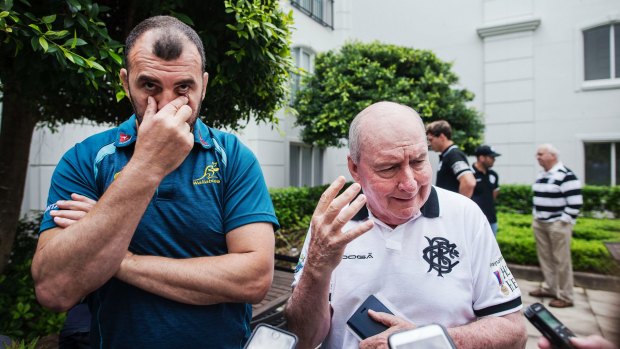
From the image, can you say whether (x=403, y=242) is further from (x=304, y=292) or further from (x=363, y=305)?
(x=304, y=292)

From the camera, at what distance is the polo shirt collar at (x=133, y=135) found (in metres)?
1.66

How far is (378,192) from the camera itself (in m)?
1.71

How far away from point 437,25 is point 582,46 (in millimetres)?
4401

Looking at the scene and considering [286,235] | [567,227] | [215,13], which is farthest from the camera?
[286,235]

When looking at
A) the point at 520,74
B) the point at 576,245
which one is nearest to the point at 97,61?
the point at 576,245

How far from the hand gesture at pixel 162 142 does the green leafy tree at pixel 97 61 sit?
1092 millimetres

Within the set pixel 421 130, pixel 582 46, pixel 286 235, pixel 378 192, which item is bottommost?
pixel 286 235

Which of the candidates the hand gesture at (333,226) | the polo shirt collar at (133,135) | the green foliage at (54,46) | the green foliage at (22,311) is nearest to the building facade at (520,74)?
the green foliage at (22,311)

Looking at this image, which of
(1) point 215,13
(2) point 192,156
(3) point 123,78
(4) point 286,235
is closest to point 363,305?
(2) point 192,156

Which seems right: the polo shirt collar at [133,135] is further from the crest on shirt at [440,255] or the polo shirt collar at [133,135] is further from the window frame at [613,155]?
the window frame at [613,155]

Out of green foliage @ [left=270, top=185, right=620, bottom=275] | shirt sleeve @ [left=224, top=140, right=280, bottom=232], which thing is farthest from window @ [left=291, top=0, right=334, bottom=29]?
shirt sleeve @ [left=224, top=140, right=280, bottom=232]

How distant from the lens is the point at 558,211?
221 inches

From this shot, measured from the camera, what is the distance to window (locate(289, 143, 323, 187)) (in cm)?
1329

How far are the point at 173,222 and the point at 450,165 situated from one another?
4.00 m
